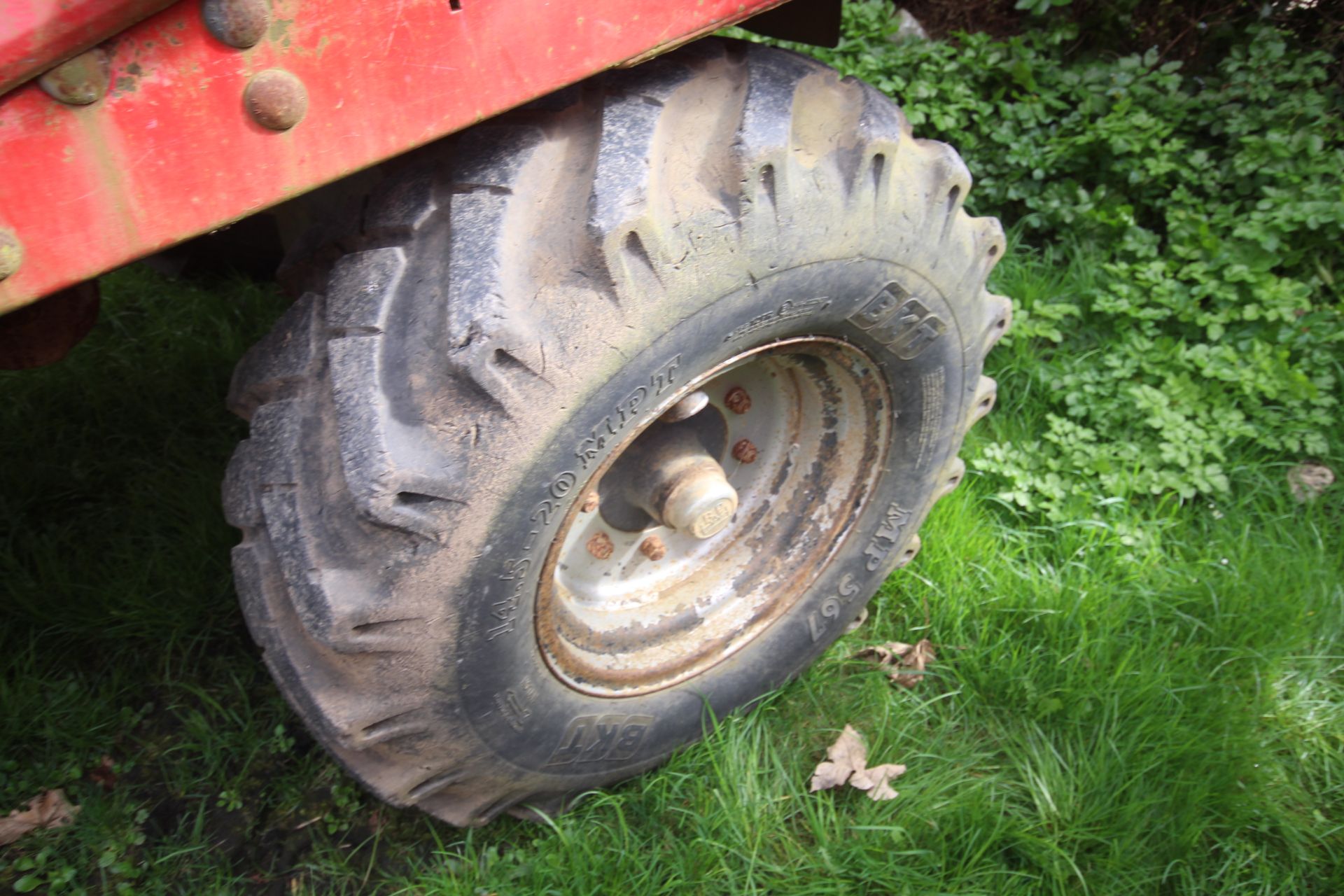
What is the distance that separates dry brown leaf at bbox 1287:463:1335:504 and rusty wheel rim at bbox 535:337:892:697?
1309 mm

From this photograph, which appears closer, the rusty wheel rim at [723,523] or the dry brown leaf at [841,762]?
the rusty wheel rim at [723,523]

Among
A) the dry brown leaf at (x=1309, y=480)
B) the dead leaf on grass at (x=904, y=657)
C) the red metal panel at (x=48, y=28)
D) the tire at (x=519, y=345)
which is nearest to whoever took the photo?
the red metal panel at (x=48, y=28)

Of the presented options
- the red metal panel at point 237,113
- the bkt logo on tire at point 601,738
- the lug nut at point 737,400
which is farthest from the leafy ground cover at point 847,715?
the red metal panel at point 237,113

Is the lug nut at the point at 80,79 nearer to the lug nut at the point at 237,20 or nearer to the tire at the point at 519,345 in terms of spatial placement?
the lug nut at the point at 237,20

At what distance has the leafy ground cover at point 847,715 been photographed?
1993 millimetres

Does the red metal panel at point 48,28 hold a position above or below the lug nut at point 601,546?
above

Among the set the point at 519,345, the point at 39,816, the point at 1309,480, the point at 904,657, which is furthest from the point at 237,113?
the point at 1309,480

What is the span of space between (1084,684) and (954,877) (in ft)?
1.76

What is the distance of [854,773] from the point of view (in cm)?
213

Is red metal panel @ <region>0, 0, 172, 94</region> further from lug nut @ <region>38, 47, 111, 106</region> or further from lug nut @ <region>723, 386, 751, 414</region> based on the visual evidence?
lug nut @ <region>723, 386, 751, 414</region>

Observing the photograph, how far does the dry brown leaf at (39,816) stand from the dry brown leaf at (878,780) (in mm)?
1535

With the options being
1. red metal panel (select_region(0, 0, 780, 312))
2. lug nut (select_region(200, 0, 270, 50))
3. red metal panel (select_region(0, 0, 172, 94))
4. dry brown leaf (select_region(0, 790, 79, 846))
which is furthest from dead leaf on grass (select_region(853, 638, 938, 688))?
red metal panel (select_region(0, 0, 172, 94))

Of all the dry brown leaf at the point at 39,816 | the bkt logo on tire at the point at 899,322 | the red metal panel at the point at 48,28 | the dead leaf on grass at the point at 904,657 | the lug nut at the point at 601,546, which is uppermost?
the red metal panel at the point at 48,28

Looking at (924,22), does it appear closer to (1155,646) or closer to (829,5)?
(829,5)
